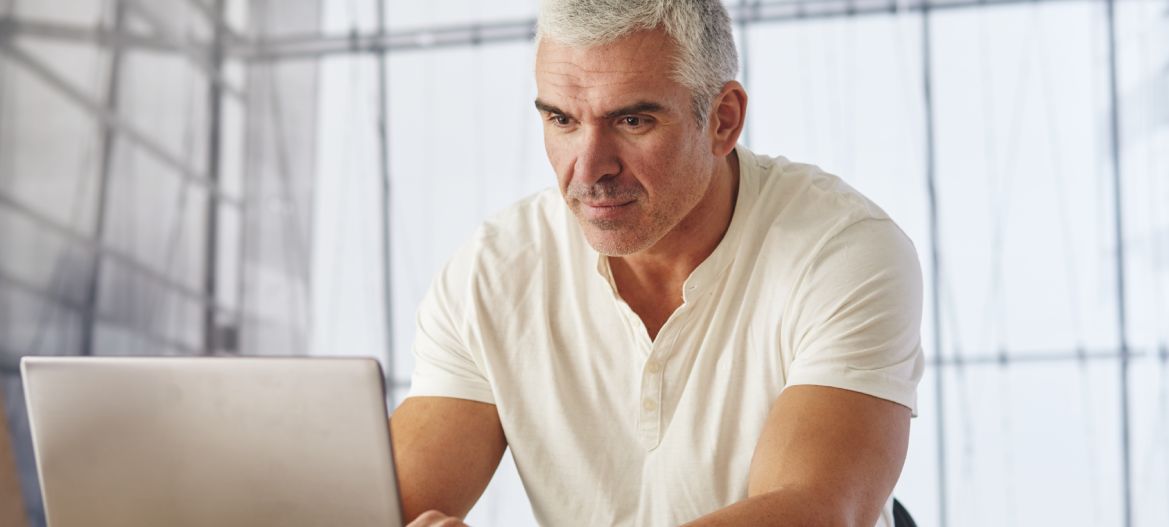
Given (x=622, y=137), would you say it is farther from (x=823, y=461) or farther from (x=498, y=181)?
(x=498, y=181)

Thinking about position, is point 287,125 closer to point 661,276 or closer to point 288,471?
point 661,276

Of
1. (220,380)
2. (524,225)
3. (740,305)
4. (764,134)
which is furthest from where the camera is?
(764,134)

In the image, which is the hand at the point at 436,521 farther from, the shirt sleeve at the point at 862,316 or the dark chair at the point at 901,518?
the dark chair at the point at 901,518

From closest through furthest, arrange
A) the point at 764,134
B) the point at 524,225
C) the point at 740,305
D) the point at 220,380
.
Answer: the point at 220,380 → the point at 740,305 → the point at 524,225 → the point at 764,134

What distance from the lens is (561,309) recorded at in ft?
4.58

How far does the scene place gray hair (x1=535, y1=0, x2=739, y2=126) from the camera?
47.7 inches

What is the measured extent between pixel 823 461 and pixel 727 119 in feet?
1.56

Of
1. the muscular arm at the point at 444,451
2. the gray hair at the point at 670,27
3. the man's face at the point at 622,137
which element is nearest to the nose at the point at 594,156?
the man's face at the point at 622,137

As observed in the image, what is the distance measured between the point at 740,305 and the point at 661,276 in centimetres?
13

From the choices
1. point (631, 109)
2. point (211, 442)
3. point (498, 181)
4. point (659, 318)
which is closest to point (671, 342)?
point (659, 318)

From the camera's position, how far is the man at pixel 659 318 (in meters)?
1.15

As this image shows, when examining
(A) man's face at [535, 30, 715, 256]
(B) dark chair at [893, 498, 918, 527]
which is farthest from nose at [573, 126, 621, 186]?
(B) dark chair at [893, 498, 918, 527]

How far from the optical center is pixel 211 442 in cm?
88

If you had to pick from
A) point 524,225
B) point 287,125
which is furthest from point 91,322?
point 524,225
